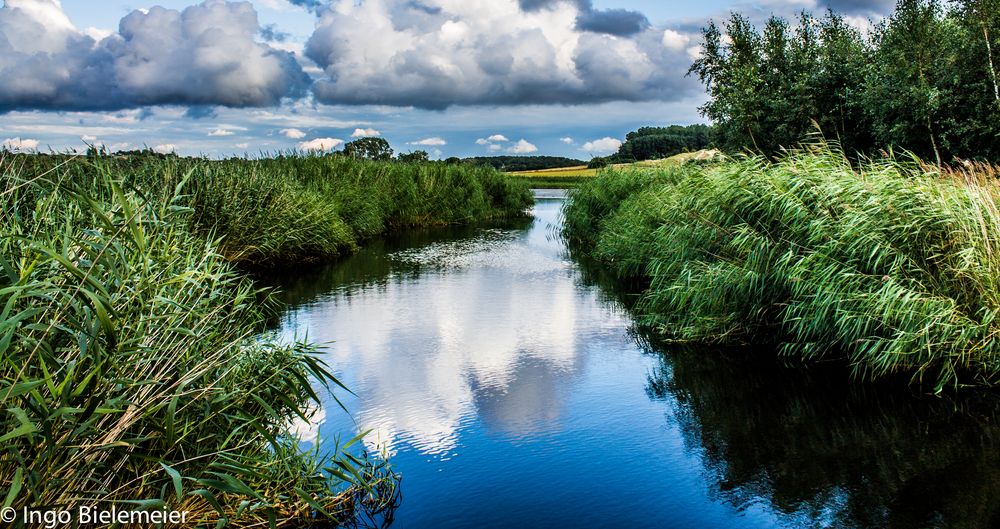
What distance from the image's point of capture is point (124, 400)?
3195 millimetres

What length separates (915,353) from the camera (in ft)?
22.4

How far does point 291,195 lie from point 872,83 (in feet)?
63.8

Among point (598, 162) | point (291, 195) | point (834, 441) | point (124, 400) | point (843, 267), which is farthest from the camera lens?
point (598, 162)

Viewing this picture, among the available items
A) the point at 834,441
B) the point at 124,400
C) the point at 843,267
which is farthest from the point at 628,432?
the point at 124,400

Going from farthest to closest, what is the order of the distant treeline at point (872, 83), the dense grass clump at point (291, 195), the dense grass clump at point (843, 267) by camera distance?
the distant treeline at point (872, 83), the dense grass clump at point (291, 195), the dense grass clump at point (843, 267)

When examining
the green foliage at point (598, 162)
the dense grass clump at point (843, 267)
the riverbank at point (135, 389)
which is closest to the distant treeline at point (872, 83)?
the green foliage at point (598, 162)

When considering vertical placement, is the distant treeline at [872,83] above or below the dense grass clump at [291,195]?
above

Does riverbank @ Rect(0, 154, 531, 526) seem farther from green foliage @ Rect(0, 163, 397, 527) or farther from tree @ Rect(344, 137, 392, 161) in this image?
tree @ Rect(344, 137, 392, 161)

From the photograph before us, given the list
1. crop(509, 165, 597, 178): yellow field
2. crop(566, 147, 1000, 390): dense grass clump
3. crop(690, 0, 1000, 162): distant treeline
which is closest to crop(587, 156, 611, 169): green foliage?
crop(690, 0, 1000, 162): distant treeline

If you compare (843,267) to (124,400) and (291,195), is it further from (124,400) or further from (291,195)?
(291,195)

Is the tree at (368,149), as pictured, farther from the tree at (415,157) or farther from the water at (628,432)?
the water at (628,432)

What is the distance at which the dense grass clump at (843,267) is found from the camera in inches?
261

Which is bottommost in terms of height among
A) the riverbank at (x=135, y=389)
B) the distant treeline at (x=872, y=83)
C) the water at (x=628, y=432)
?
the water at (x=628, y=432)

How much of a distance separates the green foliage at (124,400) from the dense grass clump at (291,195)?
1285 millimetres
